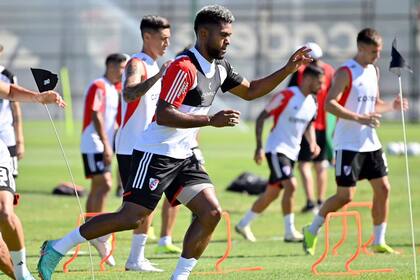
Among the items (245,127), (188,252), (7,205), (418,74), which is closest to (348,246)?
(188,252)

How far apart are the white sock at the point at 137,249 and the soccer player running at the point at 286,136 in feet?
12.1

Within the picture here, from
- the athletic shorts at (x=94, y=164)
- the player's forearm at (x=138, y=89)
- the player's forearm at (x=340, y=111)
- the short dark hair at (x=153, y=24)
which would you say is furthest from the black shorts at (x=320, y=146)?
the player's forearm at (x=138, y=89)

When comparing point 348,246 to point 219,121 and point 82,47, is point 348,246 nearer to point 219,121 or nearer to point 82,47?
point 219,121

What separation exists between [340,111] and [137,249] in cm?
295

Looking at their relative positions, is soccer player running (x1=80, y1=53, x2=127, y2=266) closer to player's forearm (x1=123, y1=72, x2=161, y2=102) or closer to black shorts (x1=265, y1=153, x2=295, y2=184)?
black shorts (x1=265, y1=153, x2=295, y2=184)

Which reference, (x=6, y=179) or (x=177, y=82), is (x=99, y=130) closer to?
(x=6, y=179)

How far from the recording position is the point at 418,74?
47031 mm

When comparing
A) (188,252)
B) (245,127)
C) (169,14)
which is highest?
(188,252)

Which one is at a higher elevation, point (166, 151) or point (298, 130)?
point (166, 151)

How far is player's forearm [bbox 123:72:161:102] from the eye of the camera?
10.5 metres

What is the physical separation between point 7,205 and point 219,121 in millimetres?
1901

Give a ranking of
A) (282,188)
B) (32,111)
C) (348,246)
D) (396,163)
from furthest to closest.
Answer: (32,111) < (396,163) < (282,188) < (348,246)

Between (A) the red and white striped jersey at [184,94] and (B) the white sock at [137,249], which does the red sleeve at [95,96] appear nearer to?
(B) the white sock at [137,249]

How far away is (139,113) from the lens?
444 inches
